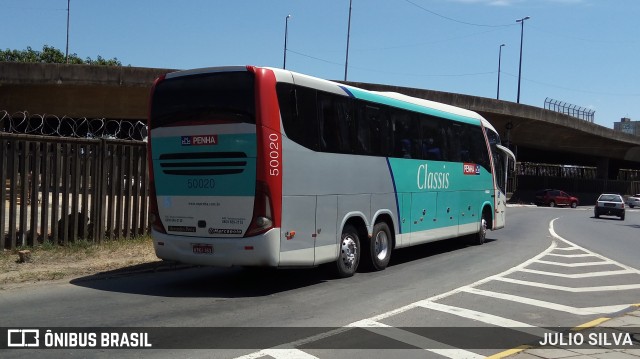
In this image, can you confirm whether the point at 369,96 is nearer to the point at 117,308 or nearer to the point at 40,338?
the point at 117,308

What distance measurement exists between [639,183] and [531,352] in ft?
308

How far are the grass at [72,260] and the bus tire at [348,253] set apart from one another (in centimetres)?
364

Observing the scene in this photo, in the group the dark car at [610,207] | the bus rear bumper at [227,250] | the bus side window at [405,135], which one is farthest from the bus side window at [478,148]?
the dark car at [610,207]

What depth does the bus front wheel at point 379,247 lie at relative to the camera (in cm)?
1162

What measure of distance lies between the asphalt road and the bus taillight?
1087 mm

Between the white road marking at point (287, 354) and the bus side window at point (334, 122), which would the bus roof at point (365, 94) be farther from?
the white road marking at point (287, 354)

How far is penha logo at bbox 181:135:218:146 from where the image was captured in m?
9.38

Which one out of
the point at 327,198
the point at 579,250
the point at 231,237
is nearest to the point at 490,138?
the point at 579,250

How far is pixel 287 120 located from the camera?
9.35m

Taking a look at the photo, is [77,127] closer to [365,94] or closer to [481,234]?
[365,94]

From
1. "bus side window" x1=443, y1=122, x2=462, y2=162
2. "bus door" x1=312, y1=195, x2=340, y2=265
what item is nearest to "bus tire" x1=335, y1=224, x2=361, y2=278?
"bus door" x1=312, y1=195, x2=340, y2=265

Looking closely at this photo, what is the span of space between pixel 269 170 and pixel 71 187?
5224 mm

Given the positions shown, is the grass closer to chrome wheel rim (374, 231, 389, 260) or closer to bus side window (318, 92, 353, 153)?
bus side window (318, 92, 353, 153)

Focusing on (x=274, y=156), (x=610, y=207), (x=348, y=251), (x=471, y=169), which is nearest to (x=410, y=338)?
(x=274, y=156)
